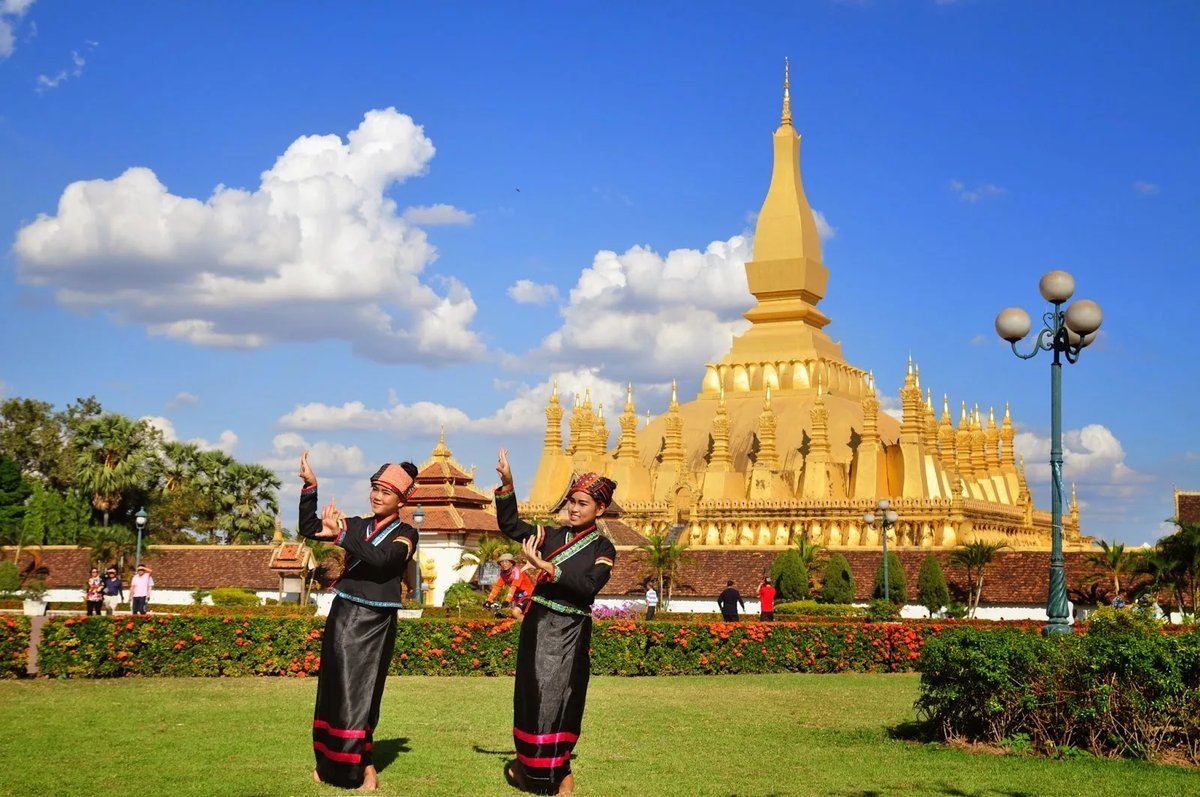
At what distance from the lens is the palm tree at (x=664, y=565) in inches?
1421

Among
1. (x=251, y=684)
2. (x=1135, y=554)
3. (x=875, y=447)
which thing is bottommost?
(x=251, y=684)

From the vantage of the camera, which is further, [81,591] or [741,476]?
[741,476]

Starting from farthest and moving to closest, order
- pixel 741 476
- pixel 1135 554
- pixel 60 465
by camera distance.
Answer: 1. pixel 60 465
2. pixel 741 476
3. pixel 1135 554

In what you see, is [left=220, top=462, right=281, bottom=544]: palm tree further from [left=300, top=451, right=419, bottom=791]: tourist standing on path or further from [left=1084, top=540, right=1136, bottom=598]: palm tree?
[left=300, top=451, right=419, bottom=791]: tourist standing on path

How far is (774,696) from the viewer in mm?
17641

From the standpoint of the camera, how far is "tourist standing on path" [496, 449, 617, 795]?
31.6 ft

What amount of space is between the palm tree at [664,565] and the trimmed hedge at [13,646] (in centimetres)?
1960

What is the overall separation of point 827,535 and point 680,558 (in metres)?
10.0

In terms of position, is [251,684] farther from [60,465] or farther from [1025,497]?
[1025,497]

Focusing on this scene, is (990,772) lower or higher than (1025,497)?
lower

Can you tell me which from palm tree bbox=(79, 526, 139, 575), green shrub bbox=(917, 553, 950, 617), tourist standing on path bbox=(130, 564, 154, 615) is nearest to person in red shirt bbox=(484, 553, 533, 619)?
tourist standing on path bbox=(130, 564, 154, 615)

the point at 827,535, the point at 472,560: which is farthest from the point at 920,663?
the point at 827,535

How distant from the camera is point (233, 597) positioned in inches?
1469

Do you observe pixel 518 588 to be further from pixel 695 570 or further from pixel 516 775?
pixel 695 570
